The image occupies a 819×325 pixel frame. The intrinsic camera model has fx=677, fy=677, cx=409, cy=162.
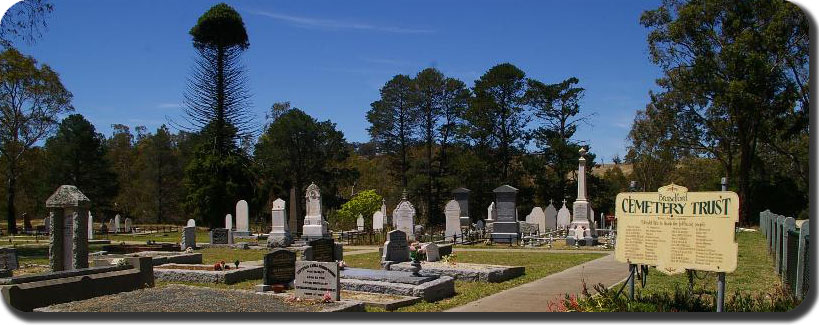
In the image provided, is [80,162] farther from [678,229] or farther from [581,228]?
[678,229]

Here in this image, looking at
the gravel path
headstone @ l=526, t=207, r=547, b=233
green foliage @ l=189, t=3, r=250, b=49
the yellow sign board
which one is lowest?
headstone @ l=526, t=207, r=547, b=233

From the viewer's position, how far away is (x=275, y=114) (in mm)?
71688

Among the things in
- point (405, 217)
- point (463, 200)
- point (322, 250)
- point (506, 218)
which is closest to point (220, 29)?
point (463, 200)

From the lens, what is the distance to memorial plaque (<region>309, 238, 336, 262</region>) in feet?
51.3

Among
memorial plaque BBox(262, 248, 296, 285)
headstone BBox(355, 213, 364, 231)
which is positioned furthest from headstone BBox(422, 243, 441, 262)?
headstone BBox(355, 213, 364, 231)

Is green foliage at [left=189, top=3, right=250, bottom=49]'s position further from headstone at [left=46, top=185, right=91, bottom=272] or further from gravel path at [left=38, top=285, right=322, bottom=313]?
gravel path at [left=38, top=285, right=322, bottom=313]

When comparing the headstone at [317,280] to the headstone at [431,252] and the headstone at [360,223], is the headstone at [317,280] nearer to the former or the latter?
the headstone at [431,252]

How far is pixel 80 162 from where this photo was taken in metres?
58.1

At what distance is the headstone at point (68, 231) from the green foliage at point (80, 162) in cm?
4470

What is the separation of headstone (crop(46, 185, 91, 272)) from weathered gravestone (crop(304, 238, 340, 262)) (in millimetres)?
4990

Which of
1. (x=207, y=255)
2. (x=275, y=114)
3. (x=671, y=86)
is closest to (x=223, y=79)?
(x=275, y=114)

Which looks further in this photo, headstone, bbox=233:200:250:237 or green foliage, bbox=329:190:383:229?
green foliage, bbox=329:190:383:229

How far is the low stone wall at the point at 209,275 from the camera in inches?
599

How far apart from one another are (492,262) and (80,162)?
49284 mm
